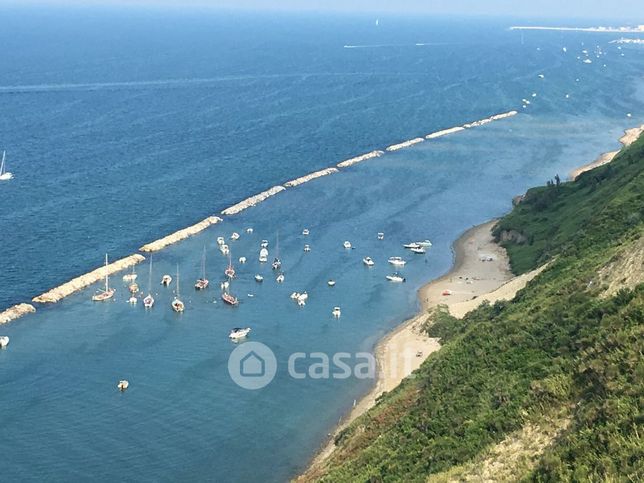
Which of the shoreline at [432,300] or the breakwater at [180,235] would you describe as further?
the breakwater at [180,235]

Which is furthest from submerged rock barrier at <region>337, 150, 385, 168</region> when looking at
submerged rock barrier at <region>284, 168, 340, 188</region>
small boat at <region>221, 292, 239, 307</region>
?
small boat at <region>221, 292, 239, 307</region>

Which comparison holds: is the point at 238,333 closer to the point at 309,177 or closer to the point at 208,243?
the point at 208,243

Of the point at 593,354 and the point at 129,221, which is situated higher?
the point at 593,354

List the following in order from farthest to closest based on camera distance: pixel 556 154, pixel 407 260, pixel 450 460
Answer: pixel 556 154
pixel 407 260
pixel 450 460

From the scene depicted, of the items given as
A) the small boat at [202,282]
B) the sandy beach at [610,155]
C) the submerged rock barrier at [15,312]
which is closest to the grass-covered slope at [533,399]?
the small boat at [202,282]

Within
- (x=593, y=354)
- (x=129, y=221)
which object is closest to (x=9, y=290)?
(x=129, y=221)

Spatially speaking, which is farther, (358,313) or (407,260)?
(407,260)

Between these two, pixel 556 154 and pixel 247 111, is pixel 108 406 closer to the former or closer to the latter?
pixel 556 154

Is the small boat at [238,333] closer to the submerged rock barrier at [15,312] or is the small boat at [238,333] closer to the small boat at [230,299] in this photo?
the small boat at [230,299]
